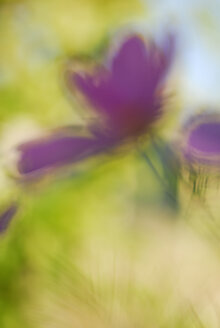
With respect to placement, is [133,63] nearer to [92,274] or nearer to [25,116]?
[92,274]

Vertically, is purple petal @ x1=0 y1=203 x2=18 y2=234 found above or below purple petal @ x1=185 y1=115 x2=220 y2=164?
above

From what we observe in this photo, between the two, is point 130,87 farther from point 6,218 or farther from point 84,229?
point 84,229

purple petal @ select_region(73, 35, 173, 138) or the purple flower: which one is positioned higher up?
purple petal @ select_region(73, 35, 173, 138)

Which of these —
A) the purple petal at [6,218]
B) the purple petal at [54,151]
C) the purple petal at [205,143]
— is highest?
the purple petal at [54,151]

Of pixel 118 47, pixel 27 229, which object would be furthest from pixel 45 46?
pixel 118 47

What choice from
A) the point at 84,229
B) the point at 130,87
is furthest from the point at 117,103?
the point at 84,229

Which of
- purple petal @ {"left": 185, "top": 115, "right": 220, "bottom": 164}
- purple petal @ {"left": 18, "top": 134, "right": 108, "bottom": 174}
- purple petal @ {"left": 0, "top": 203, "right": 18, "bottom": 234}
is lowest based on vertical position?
purple petal @ {"left": 185, "top": 115, "right": 220, "bottom": 164}
